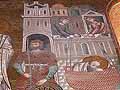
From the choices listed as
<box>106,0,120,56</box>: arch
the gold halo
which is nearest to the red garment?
the gold halo

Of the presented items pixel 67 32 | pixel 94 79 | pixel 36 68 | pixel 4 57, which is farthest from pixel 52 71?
pixel 67 32

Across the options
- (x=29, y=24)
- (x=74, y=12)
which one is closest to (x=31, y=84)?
(x=29, y=24)

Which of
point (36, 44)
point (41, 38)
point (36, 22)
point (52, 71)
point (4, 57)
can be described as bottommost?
point (52, 71)

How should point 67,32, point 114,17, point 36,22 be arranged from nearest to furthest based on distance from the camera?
point 67,32, point 36,22, point 114,17

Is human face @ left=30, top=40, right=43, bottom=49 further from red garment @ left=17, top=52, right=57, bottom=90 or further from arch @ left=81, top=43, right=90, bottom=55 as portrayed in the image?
arch @ left=81, top=43, right=90, bottom=55

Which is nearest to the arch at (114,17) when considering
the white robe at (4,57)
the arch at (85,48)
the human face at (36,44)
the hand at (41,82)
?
the arch at (85,48)

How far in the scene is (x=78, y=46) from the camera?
495cm

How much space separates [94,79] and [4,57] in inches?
48.4

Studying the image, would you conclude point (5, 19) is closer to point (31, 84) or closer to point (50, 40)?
point (50, 40)

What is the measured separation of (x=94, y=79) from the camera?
14.6 feet

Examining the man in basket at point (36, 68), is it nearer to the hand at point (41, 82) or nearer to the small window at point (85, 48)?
the hand at point (41, 82)

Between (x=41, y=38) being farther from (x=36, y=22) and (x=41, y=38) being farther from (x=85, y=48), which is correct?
(x=85, y=48)

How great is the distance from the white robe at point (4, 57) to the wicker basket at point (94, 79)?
785mm

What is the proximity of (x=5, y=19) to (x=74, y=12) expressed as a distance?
1.13m
